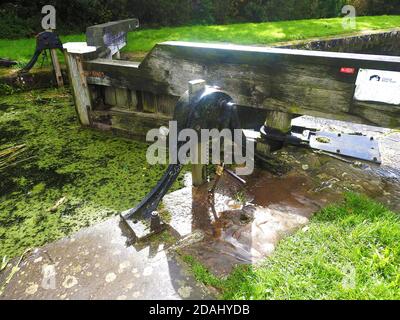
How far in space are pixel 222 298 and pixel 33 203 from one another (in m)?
2.69

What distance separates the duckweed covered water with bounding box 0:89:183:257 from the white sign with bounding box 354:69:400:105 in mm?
2553

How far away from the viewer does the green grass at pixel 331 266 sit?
2.21 m

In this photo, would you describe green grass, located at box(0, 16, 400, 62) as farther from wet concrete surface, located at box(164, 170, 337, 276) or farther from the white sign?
the white sign

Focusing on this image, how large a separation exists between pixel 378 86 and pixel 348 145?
2.93 feet

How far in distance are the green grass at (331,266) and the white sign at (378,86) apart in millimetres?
1159

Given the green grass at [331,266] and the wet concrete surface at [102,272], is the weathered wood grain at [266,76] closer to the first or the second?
the green grass at [331,266]

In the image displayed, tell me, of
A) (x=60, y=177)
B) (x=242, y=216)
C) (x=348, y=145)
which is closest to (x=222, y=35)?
(x=348, y=145)

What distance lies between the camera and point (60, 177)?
14.3 ft

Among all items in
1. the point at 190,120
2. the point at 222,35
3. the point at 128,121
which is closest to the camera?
the point at 190,120

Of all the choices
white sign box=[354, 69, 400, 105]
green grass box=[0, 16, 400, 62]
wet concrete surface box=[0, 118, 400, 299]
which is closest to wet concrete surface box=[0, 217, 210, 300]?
wet concrete surface box=[0, 118, 400, 299]

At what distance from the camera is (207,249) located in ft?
8.68

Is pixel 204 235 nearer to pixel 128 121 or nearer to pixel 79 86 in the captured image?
pixel 128 121
